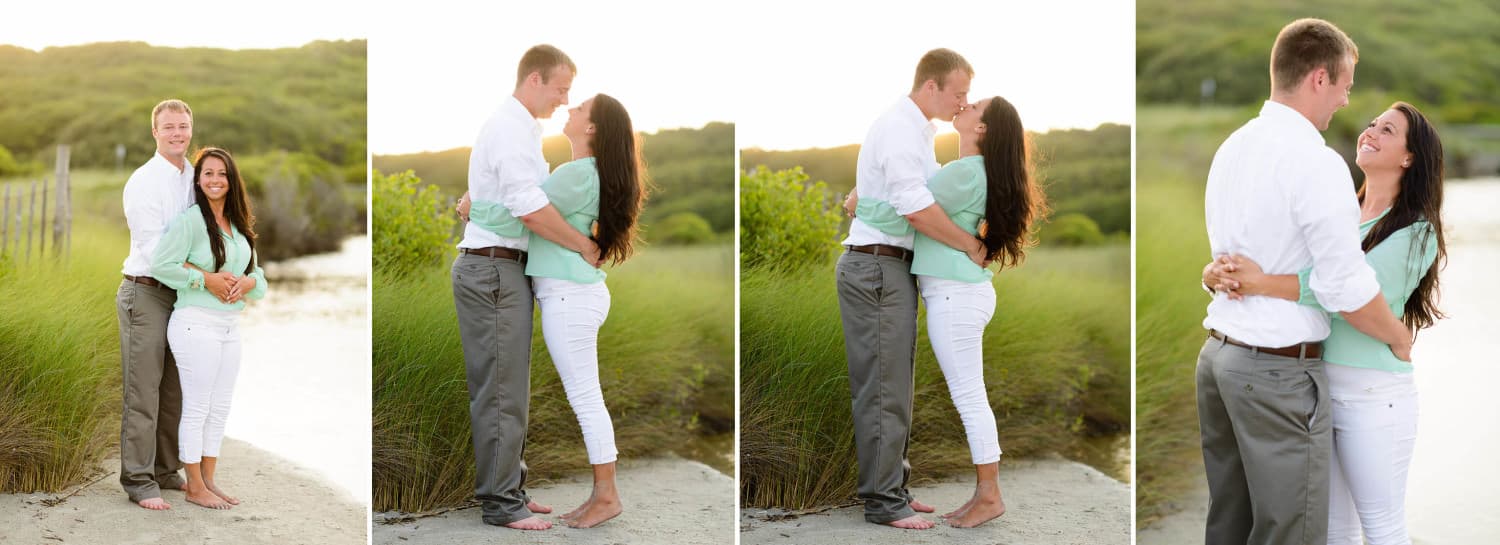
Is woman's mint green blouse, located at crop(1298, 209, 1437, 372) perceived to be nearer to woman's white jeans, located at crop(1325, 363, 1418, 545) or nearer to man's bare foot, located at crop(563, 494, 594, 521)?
woman's white jeans, located at crop(1325, 363, 1418, 545)

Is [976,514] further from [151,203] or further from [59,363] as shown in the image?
[59,363]

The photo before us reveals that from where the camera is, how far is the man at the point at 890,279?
486 cm

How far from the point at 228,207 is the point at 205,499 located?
1.18m

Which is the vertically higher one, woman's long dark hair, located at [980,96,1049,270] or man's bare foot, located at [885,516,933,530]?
woman's long dark hair, located at [980,96,1049,270]

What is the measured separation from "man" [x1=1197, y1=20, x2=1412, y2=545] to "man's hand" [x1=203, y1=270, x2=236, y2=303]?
3641mm

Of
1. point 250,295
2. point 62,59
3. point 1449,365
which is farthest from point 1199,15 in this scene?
point 62,59

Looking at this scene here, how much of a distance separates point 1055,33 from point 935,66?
24.8 inches

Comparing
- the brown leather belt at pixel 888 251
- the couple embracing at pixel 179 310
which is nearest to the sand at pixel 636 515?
the couple embracing at pixel 179 310

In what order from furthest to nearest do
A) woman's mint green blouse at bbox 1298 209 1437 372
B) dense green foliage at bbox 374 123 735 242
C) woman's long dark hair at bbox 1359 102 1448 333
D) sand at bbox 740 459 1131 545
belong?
1. dense green foliage at bbox 374 123 735 242
2. sand at bbox 740 459 1131 545
3. woman's long dark hair at bbox 1359 102 1448 333
4. woman's mint green blouse at bbox 1298 209 1437 372

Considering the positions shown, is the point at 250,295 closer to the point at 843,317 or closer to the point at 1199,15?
the point at 843,317

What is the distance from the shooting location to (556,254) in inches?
188

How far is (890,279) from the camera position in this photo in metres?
4.86

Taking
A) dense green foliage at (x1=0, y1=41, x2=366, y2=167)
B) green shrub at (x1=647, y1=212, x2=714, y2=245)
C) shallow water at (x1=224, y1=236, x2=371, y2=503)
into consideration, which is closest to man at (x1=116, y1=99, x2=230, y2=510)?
dense green foliage at (x1=0, y1=41, x2=366, y2=167)

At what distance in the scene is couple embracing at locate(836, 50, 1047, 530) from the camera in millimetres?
4812
